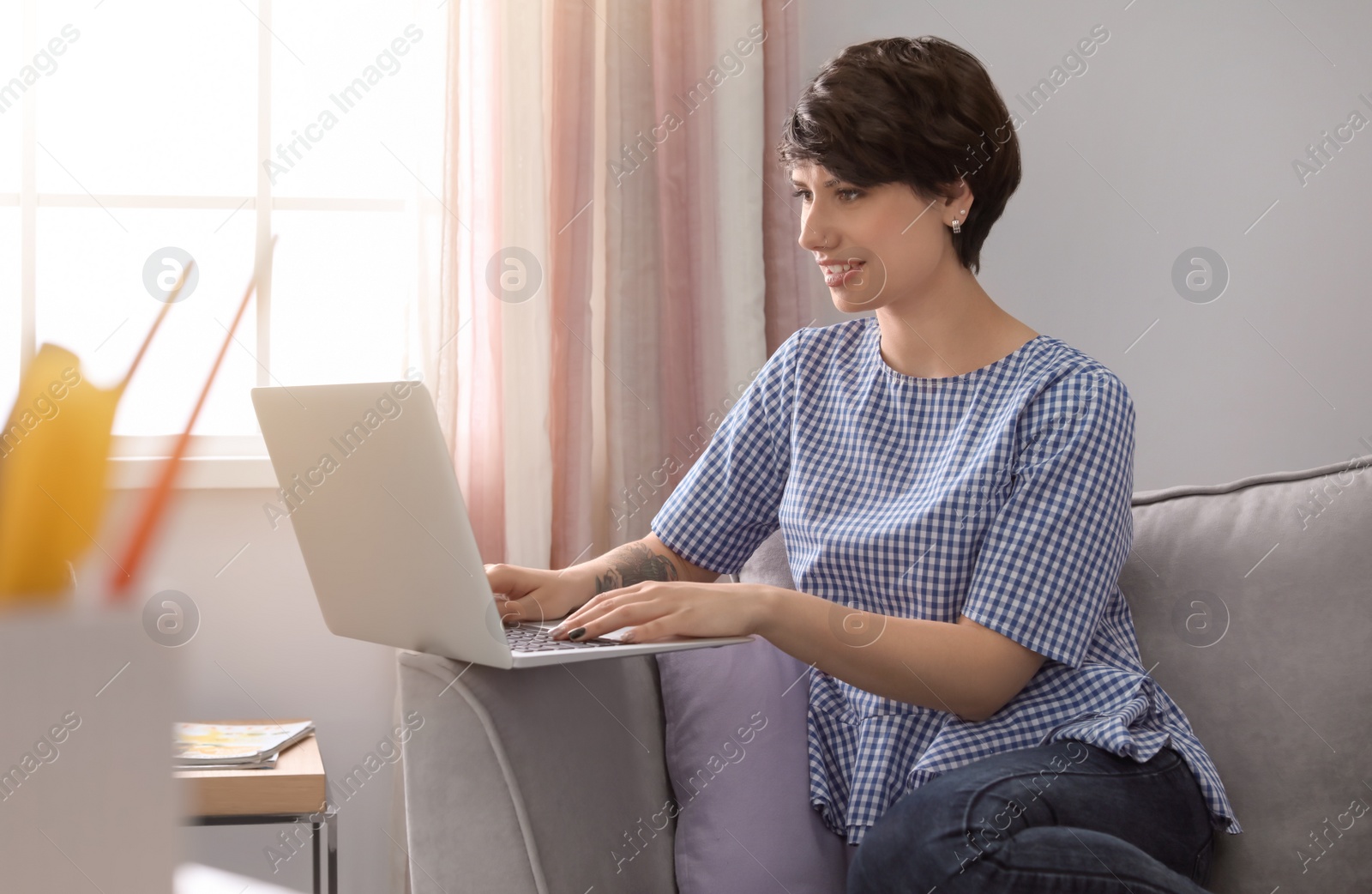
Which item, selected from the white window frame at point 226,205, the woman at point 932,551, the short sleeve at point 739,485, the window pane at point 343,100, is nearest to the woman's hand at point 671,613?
the woman at point 932,551

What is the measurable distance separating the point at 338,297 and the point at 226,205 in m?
0.26

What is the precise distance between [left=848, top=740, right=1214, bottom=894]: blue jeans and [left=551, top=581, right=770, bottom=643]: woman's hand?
236 millimetres

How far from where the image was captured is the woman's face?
4.30 ft

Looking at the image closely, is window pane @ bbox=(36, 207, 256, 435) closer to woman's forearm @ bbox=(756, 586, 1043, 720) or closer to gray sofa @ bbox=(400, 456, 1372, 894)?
gray sofa @ bbox=(400, 456, 1372, 894)

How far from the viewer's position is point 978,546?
3.95 ft

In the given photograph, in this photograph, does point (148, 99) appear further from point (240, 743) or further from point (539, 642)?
point (539, 642)

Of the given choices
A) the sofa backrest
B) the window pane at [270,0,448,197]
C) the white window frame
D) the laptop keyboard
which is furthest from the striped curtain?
the sofa backrest

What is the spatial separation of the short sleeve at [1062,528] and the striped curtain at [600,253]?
87 cm

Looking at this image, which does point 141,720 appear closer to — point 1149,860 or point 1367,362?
point 1149,860

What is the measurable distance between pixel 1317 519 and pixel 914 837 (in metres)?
0.61

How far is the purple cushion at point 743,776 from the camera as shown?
3.82 feet

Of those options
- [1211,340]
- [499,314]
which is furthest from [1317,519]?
[499,314]

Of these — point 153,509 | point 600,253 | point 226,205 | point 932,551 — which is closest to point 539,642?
point 932,551

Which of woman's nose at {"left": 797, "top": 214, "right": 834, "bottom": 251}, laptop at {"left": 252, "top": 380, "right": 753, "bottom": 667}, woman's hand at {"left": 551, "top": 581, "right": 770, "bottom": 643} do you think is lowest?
woman's hand at {"left": 551, "top": 581, "right": 770, "bottom": 643}
